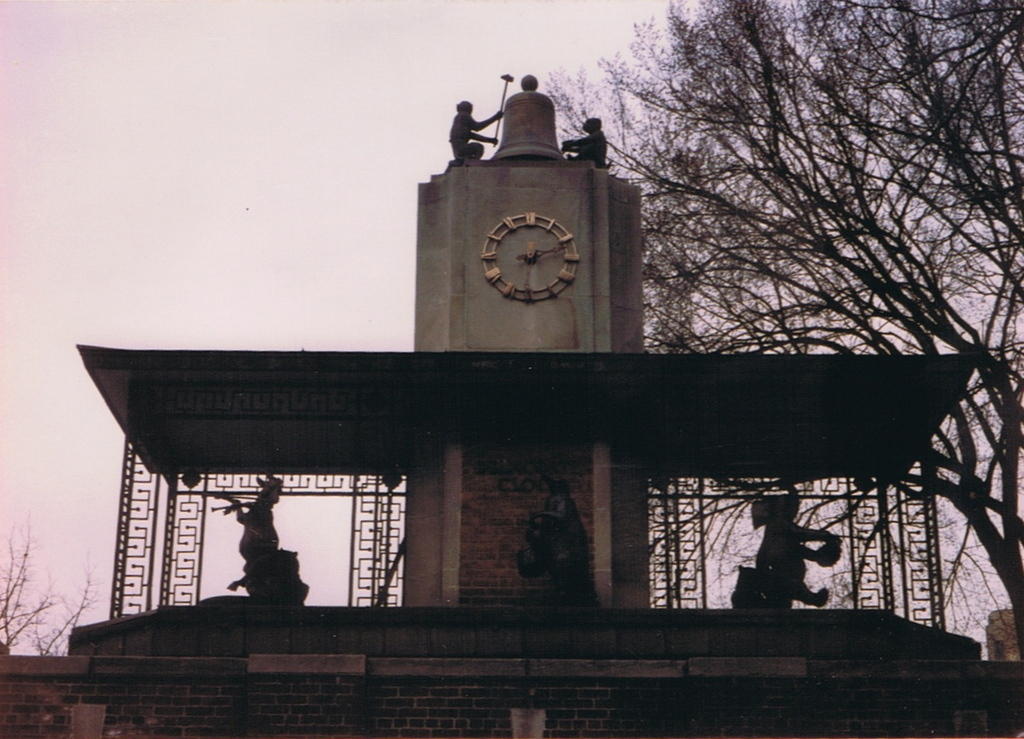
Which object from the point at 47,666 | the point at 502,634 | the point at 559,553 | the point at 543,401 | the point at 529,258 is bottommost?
the point at 47,666

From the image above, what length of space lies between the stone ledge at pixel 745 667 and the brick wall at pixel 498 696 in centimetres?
1

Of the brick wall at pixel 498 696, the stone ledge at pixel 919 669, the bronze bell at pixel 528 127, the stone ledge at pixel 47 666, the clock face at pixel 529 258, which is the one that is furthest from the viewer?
the bronze bell at pixel 528 127

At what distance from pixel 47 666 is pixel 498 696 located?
408cm

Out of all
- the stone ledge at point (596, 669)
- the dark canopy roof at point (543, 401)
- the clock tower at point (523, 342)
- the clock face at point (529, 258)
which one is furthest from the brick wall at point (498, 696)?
the clock face at point (529, 258)

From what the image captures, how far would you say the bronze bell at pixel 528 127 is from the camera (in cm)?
2125

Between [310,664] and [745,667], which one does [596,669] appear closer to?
[745,667]

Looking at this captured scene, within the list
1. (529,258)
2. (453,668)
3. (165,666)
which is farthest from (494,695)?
(529,258)

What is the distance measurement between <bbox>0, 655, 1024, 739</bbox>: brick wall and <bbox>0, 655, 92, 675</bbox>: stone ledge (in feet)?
0.04

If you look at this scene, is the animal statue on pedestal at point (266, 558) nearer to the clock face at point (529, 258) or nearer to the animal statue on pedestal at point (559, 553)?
the animal statue on pedestal at point (559, 553)

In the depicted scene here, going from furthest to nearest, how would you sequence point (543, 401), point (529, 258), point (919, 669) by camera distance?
point (529, 258), point (543, 401), point (919, 669)

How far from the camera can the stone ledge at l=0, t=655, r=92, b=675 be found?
1625 centimetres

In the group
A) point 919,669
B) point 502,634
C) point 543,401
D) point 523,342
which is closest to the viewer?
point 919,669

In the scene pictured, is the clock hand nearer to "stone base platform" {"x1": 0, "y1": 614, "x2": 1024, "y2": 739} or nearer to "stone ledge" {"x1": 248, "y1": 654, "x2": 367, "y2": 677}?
"stone base platform" {"x1": 0, "y1": 614, "x2": 1024, "y2": 739}

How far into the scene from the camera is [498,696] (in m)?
16.2
